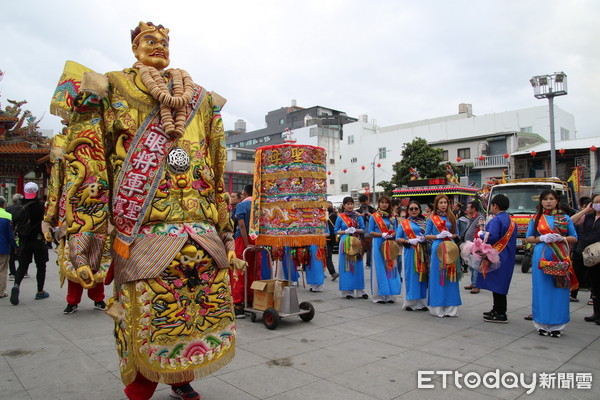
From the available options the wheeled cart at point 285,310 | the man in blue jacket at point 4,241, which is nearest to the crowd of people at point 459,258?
the wheeled cart at point 285,310

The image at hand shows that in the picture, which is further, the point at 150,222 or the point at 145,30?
the point at 145,30

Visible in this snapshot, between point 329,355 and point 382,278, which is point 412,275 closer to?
point 382,278

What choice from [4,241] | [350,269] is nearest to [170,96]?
[350,269]

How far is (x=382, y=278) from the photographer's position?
6.93 m

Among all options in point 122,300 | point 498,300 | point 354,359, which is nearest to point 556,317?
point 498,300

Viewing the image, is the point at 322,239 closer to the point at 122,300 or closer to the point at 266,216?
the point at 266,216

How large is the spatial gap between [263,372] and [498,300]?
358 cm

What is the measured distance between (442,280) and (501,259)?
88cm

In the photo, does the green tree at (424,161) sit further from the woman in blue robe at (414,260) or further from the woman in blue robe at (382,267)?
the woman in blue robe at (414,260)

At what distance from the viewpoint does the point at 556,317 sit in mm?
4852

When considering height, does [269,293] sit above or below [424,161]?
below

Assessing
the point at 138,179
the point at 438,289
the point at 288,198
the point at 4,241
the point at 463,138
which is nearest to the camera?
the point at 138,179

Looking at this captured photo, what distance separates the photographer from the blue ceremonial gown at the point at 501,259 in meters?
5.51

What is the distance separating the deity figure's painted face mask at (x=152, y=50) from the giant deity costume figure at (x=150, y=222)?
0.09 metres
